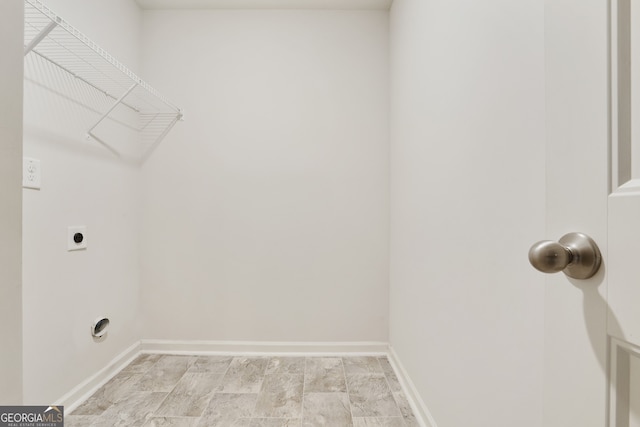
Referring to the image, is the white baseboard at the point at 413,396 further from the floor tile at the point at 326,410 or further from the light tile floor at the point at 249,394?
the floor tile at the point at 326,410

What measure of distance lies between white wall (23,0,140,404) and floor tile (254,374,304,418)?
3.26 ft

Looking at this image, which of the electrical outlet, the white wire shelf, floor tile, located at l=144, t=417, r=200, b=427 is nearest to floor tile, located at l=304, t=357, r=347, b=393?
floor tile, located at l=144, t=417, r=200, b=427

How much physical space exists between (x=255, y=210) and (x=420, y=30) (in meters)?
1.46

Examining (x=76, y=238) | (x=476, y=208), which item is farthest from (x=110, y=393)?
(x=476, y=208)

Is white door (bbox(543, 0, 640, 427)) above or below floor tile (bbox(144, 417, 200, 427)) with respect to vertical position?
above

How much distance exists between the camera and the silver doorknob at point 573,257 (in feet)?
1.16

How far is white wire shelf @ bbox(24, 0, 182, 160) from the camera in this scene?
3.99 ft

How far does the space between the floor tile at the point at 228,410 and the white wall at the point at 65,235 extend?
2.44 ft

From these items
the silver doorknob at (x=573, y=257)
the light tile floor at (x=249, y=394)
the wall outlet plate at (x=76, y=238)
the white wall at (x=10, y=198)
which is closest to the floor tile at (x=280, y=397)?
the light tile floor at (x=249, y=394)

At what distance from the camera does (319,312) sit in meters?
2.05

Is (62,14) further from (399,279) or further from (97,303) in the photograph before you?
(399,279)

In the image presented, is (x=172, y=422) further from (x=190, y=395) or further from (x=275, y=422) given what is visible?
(x=275, y=422)

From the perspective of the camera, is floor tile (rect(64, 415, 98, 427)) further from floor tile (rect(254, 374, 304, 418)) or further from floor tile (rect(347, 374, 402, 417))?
floor tile (rect(347, 374, 402, 417))

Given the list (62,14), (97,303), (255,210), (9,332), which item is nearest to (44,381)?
(97,303)
